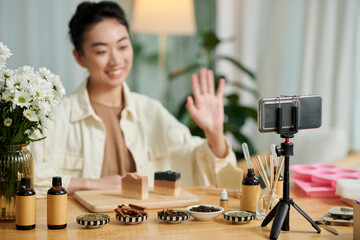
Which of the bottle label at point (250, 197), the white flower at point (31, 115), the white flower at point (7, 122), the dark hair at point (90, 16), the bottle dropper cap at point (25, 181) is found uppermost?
the dark hair at point (90, 16)

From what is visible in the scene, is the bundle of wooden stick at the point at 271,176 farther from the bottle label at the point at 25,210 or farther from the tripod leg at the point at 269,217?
the bottle label at the point at 25,210

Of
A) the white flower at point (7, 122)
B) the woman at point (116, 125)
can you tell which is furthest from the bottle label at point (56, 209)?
the woman at point (116, 125)

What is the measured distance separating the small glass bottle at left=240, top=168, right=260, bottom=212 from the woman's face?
102 centimetres

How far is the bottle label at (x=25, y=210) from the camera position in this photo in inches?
61.1

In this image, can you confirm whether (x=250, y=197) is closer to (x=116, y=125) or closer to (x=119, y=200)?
(x=119, y=200)

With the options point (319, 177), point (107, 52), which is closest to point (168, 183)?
point (319, 177)

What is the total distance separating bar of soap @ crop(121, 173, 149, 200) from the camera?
1896mm

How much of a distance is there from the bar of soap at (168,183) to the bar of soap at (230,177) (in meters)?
0.21

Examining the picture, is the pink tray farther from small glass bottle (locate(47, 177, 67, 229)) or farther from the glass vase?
the glass vase

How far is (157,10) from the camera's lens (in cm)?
408

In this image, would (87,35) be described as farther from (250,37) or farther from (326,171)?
(250,37)

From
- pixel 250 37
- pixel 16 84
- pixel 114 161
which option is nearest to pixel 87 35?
pixel 114 161

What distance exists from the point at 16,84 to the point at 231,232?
2.65 ft

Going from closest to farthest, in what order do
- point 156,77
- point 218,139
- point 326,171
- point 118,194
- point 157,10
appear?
point 118,194 → point 326,171 → point 218,139 → point 157,10 → point 156,77
